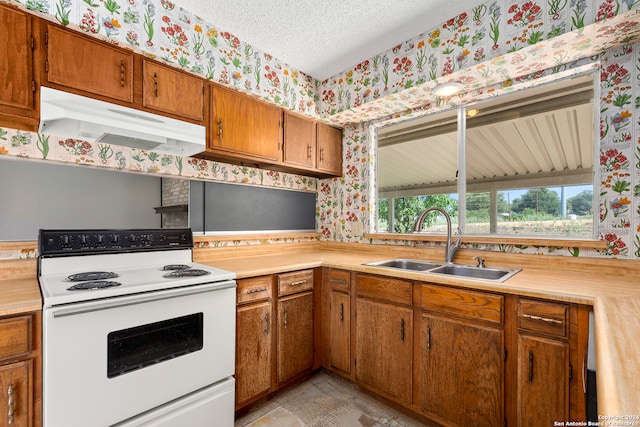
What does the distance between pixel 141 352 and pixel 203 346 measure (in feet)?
0.95

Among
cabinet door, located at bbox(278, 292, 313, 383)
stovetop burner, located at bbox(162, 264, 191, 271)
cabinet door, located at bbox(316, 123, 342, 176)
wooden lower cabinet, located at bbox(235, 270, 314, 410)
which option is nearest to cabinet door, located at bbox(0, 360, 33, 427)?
stovetop burner, located at bbox(162, 264, 191, 271)

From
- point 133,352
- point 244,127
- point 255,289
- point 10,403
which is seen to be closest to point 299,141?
point 244,127

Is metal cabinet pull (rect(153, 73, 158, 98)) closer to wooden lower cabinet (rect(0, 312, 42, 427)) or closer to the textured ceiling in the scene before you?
the textured ceiling

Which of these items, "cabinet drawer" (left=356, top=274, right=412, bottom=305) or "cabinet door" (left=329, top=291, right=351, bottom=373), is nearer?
"cabinet drawer" (left=356, top=274, right=412, bottom=305)

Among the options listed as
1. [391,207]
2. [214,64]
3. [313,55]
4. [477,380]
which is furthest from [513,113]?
[214,64]

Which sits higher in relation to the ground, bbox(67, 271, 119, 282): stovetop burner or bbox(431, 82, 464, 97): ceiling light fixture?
bbox(431, 82, 464, 97): ceiling light fixture

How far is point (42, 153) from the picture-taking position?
5.50 feet

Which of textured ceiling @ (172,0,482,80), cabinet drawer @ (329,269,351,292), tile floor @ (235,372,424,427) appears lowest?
tile floor @ (235,372,424,427)

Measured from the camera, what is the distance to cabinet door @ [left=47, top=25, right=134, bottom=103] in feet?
4.91

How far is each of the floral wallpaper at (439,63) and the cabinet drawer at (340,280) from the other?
42.7 inches

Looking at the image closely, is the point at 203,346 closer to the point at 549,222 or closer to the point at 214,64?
the point at 214,64

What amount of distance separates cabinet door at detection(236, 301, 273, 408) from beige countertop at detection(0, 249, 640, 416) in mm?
249

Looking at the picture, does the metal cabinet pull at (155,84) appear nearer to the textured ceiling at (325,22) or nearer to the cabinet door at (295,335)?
the textured ceiling at (325,22)

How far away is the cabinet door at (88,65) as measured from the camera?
150cm
